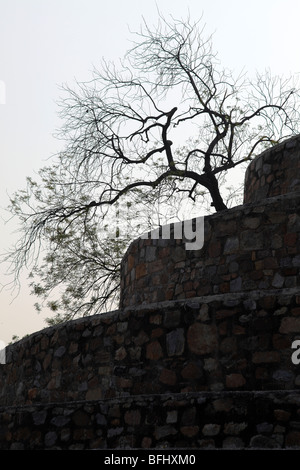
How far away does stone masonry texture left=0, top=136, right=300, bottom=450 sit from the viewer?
19.4 ft

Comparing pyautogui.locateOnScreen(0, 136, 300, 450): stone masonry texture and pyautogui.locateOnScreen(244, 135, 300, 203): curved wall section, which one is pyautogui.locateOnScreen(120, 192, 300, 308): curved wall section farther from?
pyautogui.locateOnScreen(244, 135, 300, 203): curved wall section

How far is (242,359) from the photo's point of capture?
649 cm

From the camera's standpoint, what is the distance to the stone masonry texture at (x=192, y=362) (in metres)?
5.90

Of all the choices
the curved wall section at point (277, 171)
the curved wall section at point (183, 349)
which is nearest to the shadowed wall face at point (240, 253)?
the curved wall section at point (277, 171)

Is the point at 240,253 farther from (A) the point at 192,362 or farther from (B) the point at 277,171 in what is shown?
(A) the point at 192,362

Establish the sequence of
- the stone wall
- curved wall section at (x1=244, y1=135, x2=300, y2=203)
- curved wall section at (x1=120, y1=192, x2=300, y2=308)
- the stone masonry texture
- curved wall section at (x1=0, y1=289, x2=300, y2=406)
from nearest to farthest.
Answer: the stone wall < the stone masonry texture < curved wall section at (x1=0, y1=289, x2=300, y2=406) < curved wall section at (x1=120, y1=192, x2=300, y2=308) < curved wall section at (x1=244, y1=135, x2=300, y2=203)

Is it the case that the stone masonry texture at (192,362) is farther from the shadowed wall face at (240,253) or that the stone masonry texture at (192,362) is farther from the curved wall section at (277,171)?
the curved wall section at (277,171)

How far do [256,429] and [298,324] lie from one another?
1161 mm

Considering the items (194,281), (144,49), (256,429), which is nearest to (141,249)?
(194,281)

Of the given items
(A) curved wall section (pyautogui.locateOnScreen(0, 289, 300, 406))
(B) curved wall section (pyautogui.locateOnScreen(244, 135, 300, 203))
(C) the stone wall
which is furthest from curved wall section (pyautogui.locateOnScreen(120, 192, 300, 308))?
(C) the stone wall

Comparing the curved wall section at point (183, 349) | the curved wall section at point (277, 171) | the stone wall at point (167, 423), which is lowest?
the stone wall at point (167, 423)

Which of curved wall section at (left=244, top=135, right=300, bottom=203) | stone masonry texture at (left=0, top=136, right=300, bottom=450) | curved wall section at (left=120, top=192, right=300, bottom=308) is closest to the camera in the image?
stone masonry texture at (left=0, top=136, right=300, bottom=450)

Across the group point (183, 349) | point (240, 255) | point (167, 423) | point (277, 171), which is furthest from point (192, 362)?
point (277, 171)

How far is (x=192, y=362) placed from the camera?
6707 mm
